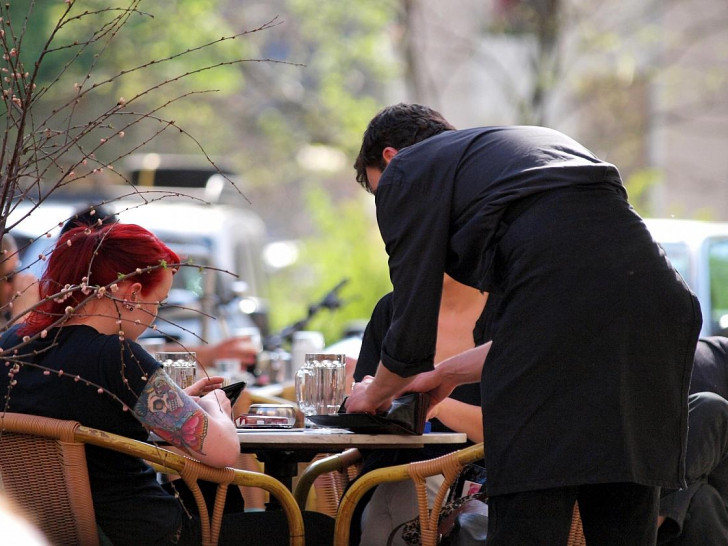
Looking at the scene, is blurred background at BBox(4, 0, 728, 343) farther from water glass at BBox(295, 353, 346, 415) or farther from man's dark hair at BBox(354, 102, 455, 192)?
man's dark hair at BBox(354, 102, 455, 192)

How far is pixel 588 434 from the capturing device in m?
2.54

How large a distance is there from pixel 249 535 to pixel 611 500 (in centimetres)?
120

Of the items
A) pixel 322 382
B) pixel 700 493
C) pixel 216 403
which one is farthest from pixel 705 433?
pixel 216 403

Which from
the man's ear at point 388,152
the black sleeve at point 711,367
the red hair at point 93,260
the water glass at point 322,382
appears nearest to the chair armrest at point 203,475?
the red hair at point 93,260

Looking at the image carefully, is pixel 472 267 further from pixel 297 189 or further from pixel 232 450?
pixel 297 189

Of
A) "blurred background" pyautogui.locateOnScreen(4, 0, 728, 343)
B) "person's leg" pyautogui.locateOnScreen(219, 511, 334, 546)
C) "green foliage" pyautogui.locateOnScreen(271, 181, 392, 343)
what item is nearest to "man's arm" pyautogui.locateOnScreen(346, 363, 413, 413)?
"person's leg" pyautogui.locateOnScreen(219, 511, 334, 546)

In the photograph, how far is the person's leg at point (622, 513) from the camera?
2.71 m

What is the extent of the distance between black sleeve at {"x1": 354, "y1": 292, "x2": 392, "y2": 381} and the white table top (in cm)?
63

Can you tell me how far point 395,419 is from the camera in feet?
10.5

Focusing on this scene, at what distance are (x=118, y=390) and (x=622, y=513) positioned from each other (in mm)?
1324

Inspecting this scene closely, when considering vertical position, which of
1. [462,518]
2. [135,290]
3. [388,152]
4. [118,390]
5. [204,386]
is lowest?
[462,518]

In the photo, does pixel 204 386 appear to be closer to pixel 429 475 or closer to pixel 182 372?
pixel 182 372

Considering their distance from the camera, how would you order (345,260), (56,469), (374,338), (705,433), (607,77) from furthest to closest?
1. (607,77)
2. (345,260)
3. (374,338)
4. (705,433)
5. (56,469)

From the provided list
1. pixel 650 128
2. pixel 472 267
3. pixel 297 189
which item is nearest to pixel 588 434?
pixel 472 267
